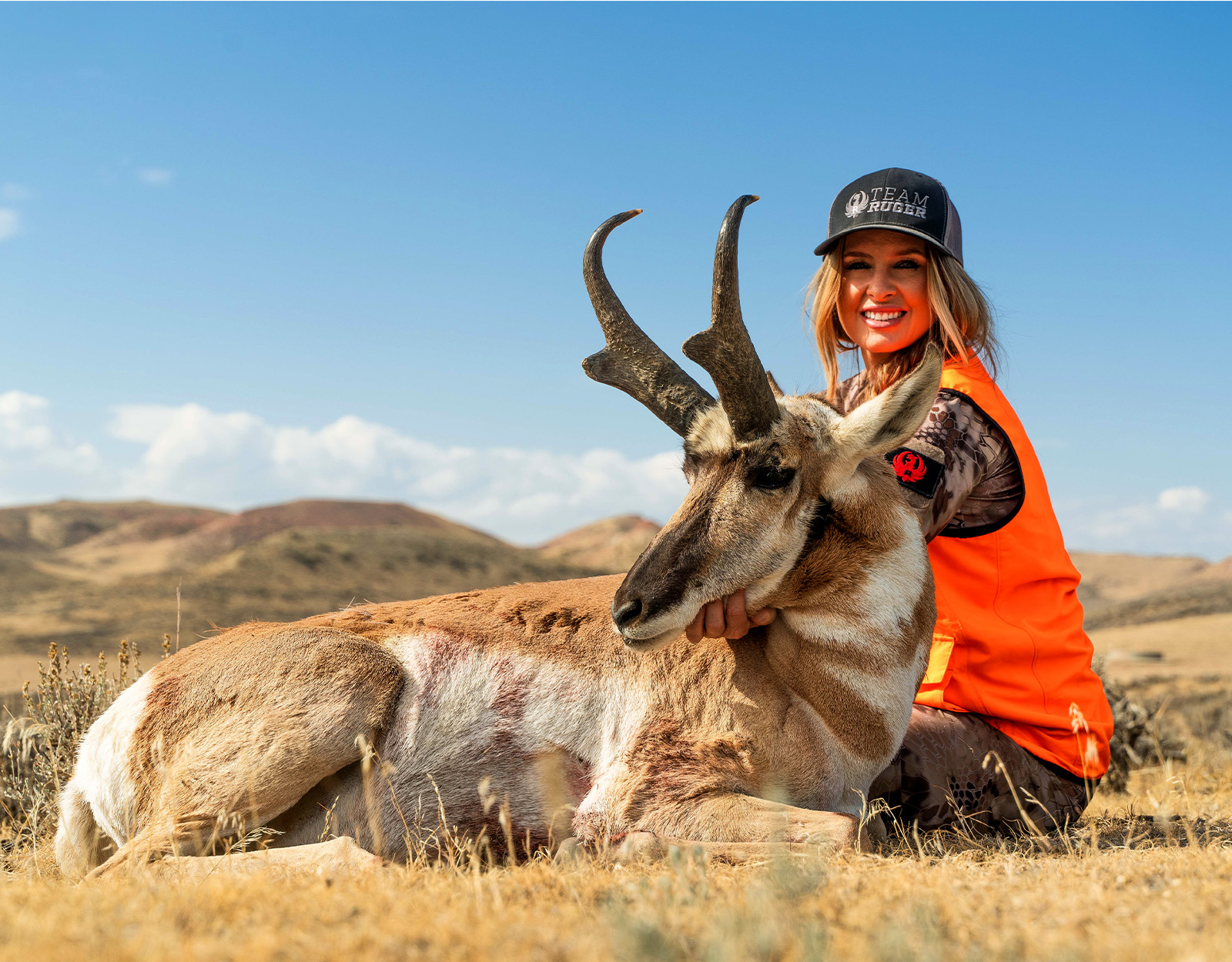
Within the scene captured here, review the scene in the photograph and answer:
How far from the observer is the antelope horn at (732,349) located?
4.39 m

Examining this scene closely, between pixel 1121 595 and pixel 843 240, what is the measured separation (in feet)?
247

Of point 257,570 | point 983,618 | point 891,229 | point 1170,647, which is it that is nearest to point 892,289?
point 891,229

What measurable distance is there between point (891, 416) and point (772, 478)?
2.09ft

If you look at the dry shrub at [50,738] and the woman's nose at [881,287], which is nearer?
the woman's nose at [881,287]

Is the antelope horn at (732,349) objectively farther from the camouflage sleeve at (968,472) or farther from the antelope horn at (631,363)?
the camouflage sleeve at (968,472)

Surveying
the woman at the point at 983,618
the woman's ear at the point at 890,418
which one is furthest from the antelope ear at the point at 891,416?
the woman at the point at 983,618

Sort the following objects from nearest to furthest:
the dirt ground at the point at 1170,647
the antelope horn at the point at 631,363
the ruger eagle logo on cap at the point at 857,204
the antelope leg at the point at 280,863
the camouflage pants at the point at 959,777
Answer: the antelope leg at the point at 280,863
the antelope horn at the point at 631,363
the camouflage pants at the point at 959,777
the ruger eagle logo on cap at the point at 857,204
the dirt ground at the point at 1170,647

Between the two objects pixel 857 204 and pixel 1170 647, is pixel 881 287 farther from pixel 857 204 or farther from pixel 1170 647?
pixel 1170 647

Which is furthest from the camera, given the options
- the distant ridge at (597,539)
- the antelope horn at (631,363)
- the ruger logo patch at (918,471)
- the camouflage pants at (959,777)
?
the distant ridge at (597,539)

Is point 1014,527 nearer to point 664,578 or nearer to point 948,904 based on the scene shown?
point 664,578

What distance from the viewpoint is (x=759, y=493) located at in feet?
14.7

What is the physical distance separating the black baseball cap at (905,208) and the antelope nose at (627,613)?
2.74 metres

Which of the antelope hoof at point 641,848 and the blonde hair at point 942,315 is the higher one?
the blonde hair at point 942,315

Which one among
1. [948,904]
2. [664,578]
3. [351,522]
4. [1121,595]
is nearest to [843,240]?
[664,578]
